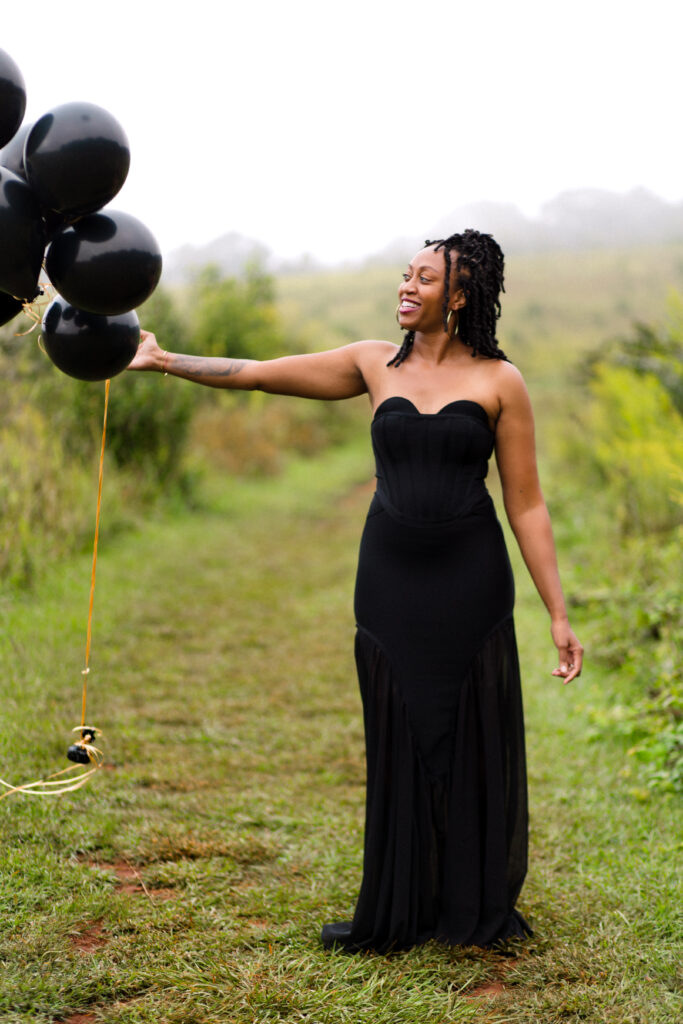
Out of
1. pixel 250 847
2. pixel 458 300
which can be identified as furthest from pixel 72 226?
pixel 250 847

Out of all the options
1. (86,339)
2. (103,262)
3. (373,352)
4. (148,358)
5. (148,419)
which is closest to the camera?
(103,262)

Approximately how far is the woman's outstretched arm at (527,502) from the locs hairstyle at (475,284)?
0.40ft

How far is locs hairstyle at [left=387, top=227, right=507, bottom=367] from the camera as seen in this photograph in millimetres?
2756

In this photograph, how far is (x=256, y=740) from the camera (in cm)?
479

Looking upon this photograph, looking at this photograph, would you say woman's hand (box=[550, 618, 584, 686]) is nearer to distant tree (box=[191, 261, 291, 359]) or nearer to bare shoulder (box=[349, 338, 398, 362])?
bare shoulder (box=[349, 338, 398, 362])

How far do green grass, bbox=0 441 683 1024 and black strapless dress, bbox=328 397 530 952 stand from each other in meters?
0.15

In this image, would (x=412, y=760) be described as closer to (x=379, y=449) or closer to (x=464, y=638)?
(x=464, y=638)

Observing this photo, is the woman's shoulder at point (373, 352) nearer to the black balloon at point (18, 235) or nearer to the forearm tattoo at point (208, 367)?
the forearm tattoo at point (208, 367)

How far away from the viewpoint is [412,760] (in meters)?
2.80

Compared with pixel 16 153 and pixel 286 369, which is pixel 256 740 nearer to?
pixel 286 369

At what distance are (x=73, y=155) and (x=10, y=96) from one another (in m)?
0.28

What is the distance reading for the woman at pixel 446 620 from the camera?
275 cm

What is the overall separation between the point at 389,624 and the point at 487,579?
34 cm

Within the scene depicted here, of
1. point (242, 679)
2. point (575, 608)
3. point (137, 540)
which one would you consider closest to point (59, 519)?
point (137, 540)
